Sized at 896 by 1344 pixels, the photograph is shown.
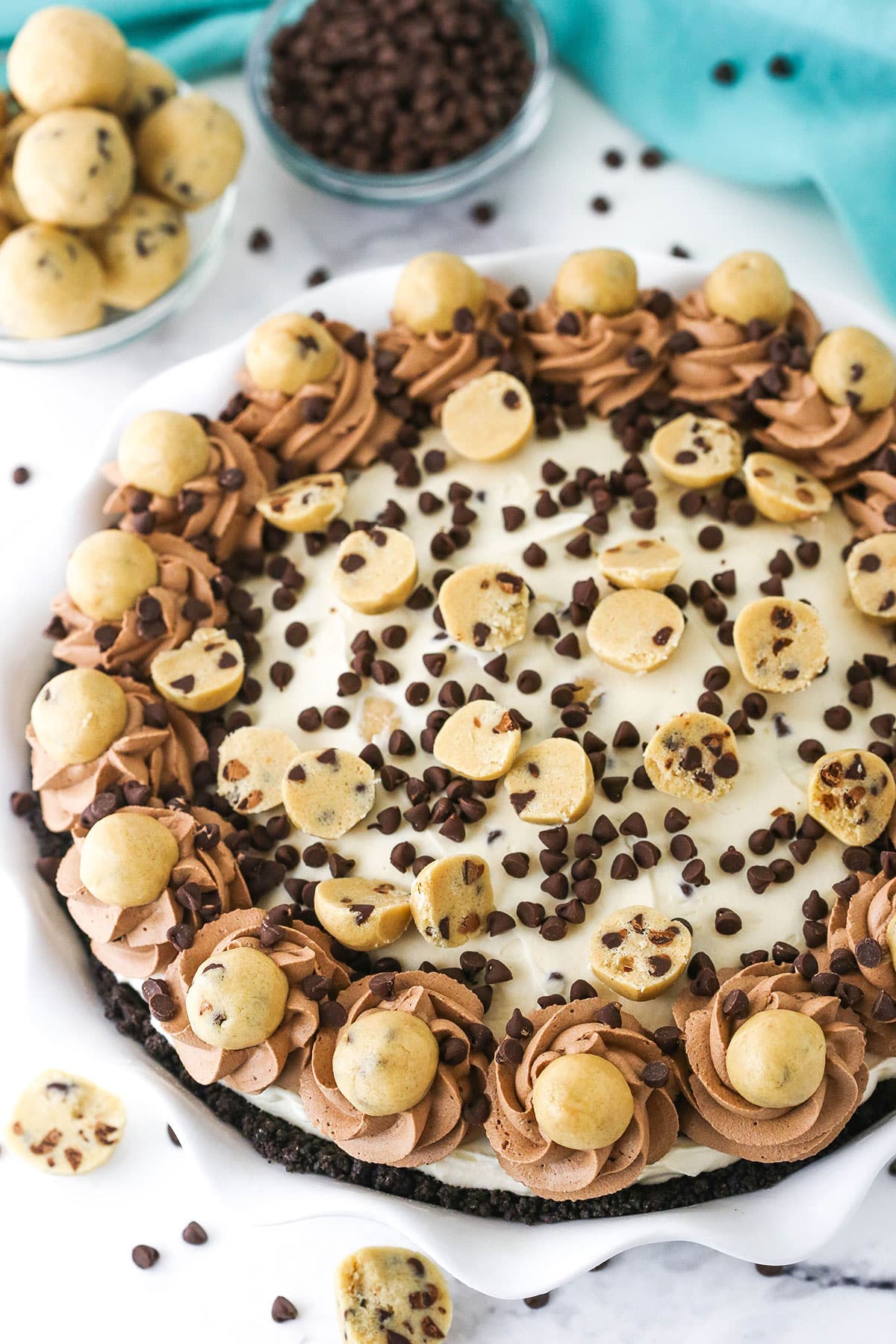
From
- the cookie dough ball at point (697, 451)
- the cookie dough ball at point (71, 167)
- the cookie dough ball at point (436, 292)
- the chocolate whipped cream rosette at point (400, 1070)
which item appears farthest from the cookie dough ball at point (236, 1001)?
the cookie dough ball at point (71, 167)

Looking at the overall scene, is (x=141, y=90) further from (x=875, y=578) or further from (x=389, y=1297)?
(x=389, y=1297)

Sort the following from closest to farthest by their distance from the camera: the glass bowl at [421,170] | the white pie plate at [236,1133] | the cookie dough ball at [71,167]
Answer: the white pie plate at [236,1133] → the cookie dough ball at [71,167] → the glass bowl at [421,170]

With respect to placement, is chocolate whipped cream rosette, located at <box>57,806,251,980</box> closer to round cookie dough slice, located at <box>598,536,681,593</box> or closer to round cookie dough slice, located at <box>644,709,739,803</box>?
round cookie dough slice, located at <box>644,709,739,803</box>

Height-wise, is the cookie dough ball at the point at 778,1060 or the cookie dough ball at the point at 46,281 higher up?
the cookie dough ball at the point at 46,281

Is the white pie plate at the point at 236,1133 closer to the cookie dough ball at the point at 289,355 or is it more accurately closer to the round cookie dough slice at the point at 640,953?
the cookie dough ball at the point at 289,355

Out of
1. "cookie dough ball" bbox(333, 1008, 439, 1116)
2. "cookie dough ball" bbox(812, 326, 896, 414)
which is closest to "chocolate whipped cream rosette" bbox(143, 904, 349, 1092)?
"cookie dough ball" bbox(333, 1008, 439, 1116)

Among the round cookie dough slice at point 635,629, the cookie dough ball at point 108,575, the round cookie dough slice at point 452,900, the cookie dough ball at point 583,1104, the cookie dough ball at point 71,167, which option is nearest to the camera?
the cookie dough ball at point 583,1104

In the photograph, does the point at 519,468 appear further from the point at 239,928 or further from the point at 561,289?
the point at 239,928
